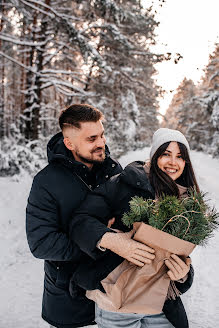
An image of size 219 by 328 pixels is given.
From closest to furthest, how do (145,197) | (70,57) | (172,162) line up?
(145,197), (172,162), (70,57)

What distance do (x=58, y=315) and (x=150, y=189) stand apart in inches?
56.7

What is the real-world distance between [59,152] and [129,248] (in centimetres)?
116

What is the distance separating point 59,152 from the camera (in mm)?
2404

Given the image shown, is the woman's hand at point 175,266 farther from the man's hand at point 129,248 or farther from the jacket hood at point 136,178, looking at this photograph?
the jacket hood at point 136,178

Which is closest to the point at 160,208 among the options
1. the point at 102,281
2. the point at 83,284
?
the point at 102,281

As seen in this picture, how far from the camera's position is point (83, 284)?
6.19 feet

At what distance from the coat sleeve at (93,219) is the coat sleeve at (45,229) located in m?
0.12

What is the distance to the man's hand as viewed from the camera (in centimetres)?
161

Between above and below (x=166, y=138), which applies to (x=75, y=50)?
above

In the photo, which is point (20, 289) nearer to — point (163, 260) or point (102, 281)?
point (102, 281)

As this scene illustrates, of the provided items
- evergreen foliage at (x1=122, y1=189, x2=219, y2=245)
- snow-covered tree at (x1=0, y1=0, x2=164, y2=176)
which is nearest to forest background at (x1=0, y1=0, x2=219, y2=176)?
snow-covered tree at (x1=0, y1=0, x2=164, y2=176)

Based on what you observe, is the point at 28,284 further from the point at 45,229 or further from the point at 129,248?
the point at 129,248

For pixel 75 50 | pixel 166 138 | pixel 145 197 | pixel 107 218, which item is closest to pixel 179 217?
pixel 145 197

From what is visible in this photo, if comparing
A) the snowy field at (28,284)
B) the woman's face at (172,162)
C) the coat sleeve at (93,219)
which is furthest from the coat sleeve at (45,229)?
the snowy field at (28,284)
